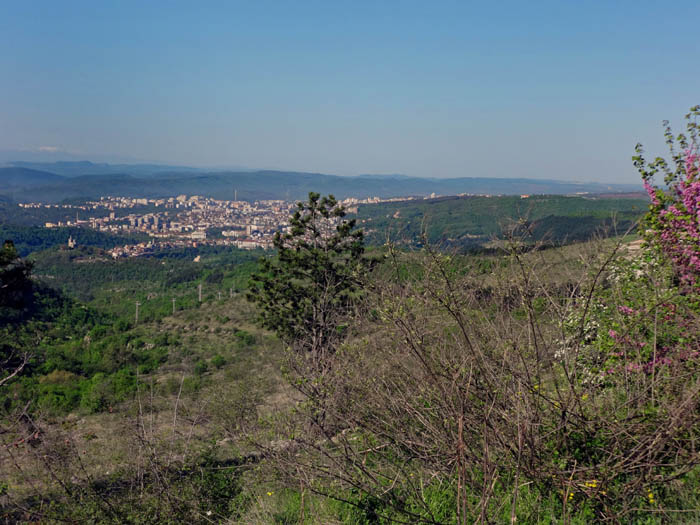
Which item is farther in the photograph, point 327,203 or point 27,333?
point 27,333

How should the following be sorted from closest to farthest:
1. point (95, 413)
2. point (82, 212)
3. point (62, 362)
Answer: point (95, 413)
point (62, 362)
point (82, 212)

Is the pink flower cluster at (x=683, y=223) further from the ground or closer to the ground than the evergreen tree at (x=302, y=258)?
further from the ground

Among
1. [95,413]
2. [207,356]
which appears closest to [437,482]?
[95,413]

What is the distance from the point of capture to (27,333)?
26969mm

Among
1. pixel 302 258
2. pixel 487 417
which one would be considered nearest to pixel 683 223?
pixel 487 417

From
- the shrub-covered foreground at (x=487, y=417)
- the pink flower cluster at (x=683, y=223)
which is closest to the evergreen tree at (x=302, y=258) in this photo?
the shrub-covered foreground at (x=487, y=417)

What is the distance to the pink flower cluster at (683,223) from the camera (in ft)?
14.0

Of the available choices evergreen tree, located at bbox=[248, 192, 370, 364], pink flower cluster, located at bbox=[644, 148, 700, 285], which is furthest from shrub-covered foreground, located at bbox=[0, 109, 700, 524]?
evergreen tree, located at bbox=[248, 192, 370, 364]

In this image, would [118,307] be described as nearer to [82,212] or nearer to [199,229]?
[199,229]

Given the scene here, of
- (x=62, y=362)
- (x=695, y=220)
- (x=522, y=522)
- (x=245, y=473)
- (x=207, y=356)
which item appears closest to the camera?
(x=522, y=522)

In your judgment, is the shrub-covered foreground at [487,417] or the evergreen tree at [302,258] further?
the evergreen tree at [302,258]

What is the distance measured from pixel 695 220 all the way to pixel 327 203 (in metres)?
9.80

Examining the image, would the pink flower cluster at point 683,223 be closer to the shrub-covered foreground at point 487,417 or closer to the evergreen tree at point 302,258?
the shrub-covered foreground at point 487,417

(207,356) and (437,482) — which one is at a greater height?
(437,482)
